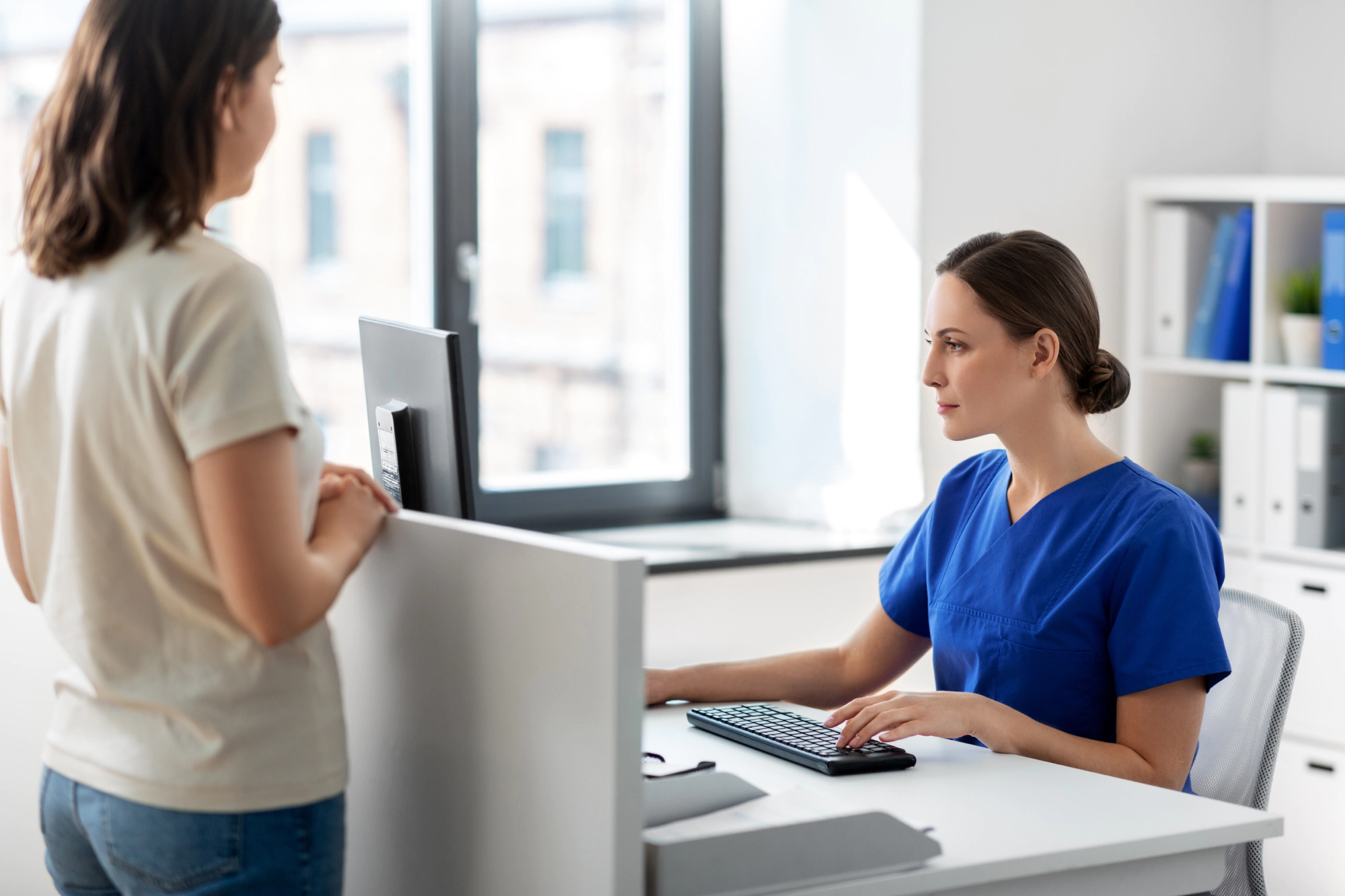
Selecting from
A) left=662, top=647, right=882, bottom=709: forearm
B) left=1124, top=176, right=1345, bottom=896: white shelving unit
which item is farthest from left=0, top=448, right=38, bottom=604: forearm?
left=1124, top=176, right=1345, bottom=896: white shelving unit

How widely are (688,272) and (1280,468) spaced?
1.28m

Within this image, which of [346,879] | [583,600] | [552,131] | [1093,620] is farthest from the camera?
[552,131]

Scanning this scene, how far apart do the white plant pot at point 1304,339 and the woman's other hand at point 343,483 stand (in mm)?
2190

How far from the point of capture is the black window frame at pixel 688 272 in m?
2.88

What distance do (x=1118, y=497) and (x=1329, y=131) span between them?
199 cm

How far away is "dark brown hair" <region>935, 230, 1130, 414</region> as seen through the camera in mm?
1761

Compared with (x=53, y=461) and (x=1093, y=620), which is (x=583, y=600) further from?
(x=1093, y=620)

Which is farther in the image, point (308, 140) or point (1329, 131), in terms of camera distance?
point (1329, 131)

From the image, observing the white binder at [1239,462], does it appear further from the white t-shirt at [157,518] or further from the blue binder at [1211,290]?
the white t-shirt at [157,518]

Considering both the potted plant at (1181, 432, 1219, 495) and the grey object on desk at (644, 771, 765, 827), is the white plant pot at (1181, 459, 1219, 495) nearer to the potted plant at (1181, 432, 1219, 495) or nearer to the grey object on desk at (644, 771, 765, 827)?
the potted plant at (1181, 432, 1219, 495)

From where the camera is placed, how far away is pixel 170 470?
1084mm

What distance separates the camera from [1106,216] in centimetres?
321

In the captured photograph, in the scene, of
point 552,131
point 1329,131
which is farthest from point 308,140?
point 1329,131

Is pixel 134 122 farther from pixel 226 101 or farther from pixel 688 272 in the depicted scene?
pixel 688 272
